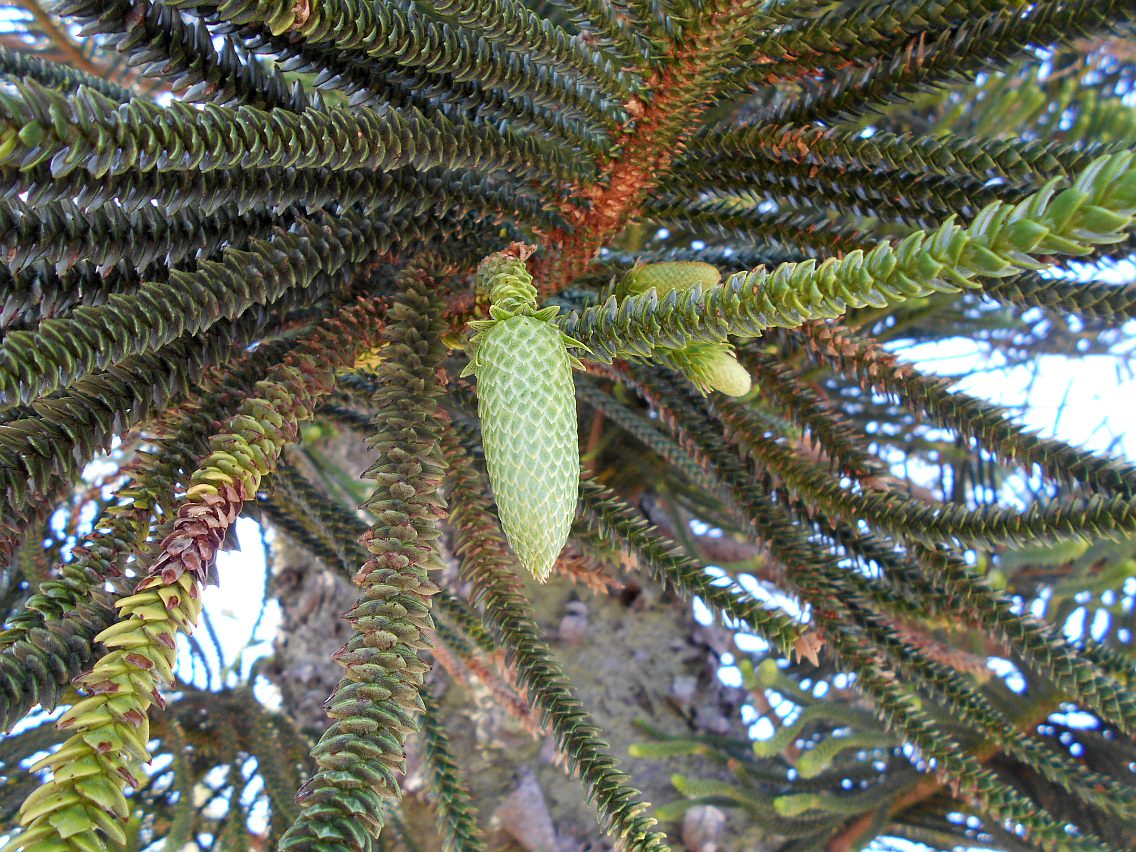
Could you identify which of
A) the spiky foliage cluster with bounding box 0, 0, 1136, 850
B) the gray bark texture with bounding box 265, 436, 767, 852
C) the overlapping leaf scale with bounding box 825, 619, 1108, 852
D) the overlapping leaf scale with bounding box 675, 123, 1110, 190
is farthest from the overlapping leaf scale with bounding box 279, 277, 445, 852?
the gray bark texture with bounding box 265, 436, 767, 852

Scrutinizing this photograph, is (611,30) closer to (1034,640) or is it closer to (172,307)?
(172,307)

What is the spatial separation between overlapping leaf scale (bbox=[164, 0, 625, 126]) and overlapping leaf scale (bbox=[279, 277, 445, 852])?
27cm

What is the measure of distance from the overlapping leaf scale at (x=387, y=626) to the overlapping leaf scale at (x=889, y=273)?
0.19 metres

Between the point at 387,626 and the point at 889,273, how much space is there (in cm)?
45

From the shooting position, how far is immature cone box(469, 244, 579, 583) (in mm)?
594

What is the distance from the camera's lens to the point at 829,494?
109 cm

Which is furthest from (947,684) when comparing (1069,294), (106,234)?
(106,234)

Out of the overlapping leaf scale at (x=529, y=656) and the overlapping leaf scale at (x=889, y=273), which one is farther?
the overlapping leaf scale at (x=529, y=656)

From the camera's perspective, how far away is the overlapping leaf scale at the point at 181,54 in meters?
0.60

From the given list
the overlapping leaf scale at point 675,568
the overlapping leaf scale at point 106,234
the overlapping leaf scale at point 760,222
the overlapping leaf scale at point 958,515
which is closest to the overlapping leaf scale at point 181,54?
the overlapping leaf scale at point 106,234

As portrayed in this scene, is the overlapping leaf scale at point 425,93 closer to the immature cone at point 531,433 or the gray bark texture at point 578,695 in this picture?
the immature cone at point 531,433

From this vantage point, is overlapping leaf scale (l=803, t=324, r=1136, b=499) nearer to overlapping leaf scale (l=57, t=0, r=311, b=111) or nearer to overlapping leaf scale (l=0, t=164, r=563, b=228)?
overlapping leaf scale (l=0, t=164, r=563, b=228)

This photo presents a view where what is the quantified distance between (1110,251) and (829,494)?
507mm

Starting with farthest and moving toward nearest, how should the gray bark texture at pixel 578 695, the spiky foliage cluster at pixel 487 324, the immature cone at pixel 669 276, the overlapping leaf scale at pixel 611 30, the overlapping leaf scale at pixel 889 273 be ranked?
the gray bark texture at pixel 578 695 → the immature cone at pixel 669 276 → the overlapping leaf scale at pixel 611 30 → the spiky foliage cluster at pixel 487 324 → the overlapping leaf scale at pixel 889 273
